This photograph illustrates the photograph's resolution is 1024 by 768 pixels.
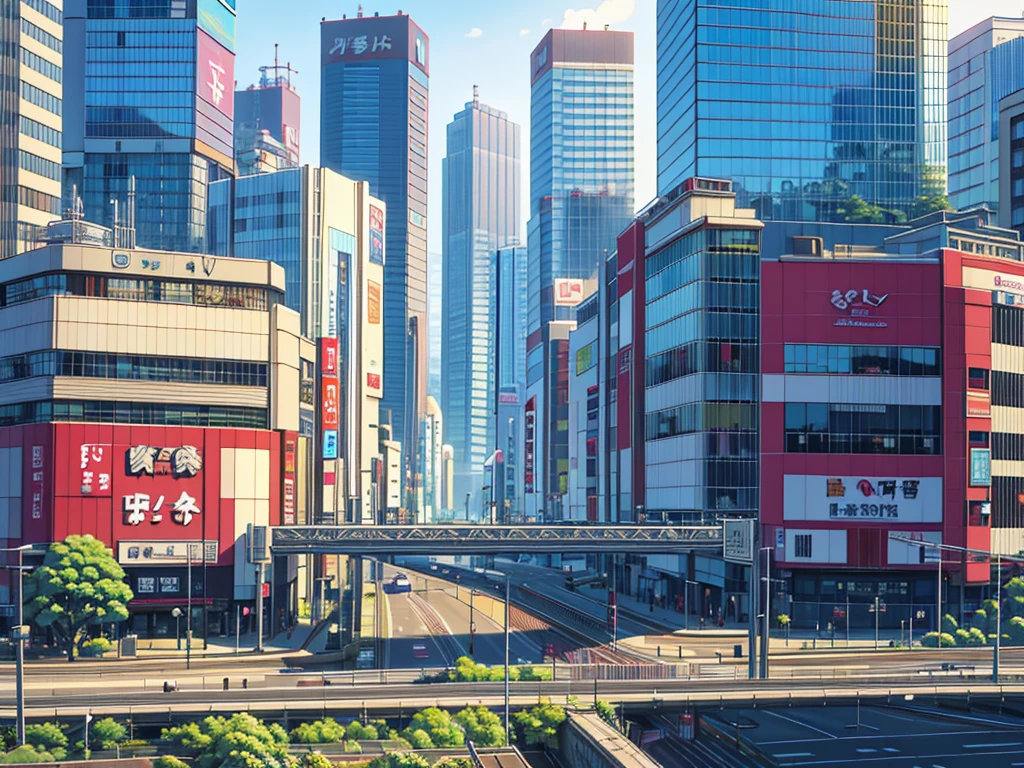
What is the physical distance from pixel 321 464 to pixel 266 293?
38.1m

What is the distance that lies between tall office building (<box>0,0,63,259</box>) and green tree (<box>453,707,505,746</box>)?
103 m

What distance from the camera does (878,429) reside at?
431 feet

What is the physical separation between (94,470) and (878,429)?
7477 centimetres

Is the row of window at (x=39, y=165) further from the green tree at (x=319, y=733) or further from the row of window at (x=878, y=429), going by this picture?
the green tree at (x=319, y=733)

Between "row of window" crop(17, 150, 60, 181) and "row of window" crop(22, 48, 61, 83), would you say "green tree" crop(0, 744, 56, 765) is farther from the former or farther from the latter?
"row of window" crop(22, 48, 61, 83)

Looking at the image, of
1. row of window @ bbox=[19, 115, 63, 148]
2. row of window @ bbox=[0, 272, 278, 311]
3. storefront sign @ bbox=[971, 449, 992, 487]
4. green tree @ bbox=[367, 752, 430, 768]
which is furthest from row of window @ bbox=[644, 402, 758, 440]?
row of window @ bbox=[19, 115, 63, 148]

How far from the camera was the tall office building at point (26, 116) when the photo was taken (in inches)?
6206

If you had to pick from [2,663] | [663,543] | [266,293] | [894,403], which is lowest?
[2,663]

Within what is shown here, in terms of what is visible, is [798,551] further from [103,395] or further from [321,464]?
[103,395]

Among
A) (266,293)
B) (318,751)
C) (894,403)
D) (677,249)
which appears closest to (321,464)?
(266,293)

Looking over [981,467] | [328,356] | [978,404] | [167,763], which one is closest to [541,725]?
[167,763]

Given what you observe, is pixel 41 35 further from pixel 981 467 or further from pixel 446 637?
pixel 981 467

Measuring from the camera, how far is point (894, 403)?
431 ft

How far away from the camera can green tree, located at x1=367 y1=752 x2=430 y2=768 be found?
219 ft
